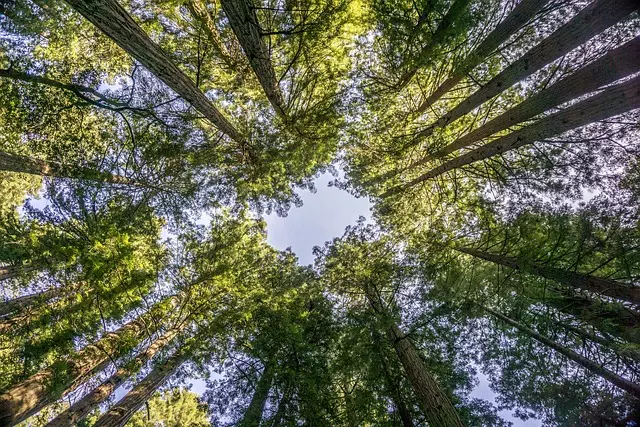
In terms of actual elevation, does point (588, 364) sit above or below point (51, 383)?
below

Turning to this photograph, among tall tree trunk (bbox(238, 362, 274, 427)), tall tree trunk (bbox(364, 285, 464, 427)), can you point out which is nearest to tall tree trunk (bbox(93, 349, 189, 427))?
tall tree trunk (bbox(238, 362, 274, 427))

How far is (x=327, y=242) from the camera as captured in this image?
960cm

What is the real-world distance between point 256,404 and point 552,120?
8.97 m

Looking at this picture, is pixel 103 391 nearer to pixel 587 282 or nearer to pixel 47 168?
pixel 47 168

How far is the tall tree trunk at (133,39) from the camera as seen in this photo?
3486mm

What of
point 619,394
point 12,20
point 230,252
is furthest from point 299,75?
point 619,394

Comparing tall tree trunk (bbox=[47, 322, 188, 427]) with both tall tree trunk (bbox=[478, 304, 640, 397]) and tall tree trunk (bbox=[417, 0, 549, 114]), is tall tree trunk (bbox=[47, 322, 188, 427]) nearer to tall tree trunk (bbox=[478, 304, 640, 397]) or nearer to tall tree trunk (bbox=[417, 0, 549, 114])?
tall tree trunk (bbox=[417, 0, 549, 114])

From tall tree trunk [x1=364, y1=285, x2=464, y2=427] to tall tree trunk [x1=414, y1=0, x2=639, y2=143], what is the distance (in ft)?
18.3

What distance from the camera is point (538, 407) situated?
752 cm

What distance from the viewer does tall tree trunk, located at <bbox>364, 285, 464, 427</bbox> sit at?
16.9 feet

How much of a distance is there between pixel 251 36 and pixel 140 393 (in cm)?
801

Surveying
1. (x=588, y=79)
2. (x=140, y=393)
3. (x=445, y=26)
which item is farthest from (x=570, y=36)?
(x=140, y=393)

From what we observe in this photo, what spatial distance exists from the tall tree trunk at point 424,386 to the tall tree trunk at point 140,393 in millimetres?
4779

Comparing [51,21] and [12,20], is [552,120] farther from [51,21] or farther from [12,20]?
[51,21]
